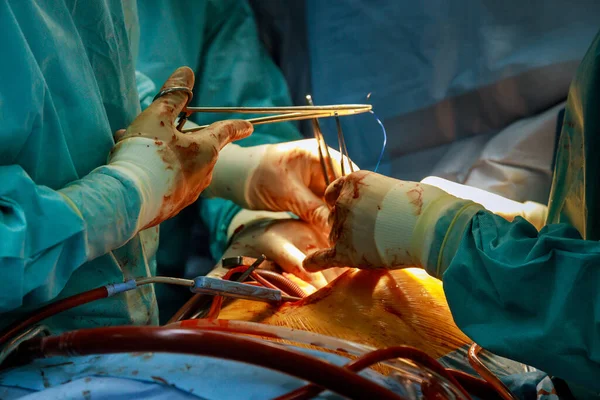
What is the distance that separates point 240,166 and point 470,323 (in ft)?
2.97

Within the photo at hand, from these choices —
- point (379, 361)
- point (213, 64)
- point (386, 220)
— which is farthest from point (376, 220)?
point (213, 64)

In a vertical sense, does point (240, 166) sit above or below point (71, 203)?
below

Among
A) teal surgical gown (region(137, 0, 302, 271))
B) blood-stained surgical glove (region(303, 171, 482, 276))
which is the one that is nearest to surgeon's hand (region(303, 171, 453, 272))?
blood-stained surgical glove (region(303, 171, 482, 276))

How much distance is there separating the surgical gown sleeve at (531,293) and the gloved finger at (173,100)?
608 mm

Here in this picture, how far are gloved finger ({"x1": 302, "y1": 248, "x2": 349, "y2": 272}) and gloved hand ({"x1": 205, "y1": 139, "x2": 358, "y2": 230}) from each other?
0.25 metres

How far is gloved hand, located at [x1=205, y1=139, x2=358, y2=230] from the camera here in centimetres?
163

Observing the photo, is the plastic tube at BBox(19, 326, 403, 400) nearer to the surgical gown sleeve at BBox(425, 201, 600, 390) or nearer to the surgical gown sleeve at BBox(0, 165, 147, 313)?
the surgical gown sleeve at BBox(0, 165, 147, 313)

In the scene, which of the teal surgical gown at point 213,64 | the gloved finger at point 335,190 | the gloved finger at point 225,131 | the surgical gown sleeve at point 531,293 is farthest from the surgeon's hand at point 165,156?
the teal surgical gown at point 213,64

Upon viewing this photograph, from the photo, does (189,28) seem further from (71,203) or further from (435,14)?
(71,203)

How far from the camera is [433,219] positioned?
108 centimetres

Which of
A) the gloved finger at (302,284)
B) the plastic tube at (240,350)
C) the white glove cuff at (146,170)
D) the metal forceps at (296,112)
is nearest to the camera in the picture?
the plastic tube at (240,350)

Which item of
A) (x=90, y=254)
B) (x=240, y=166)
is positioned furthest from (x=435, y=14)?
(x=90, y=254)

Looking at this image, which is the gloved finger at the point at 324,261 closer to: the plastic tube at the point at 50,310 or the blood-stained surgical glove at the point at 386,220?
the blood-stained surgical glove at the point at 386,220

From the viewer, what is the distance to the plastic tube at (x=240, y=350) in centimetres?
67
